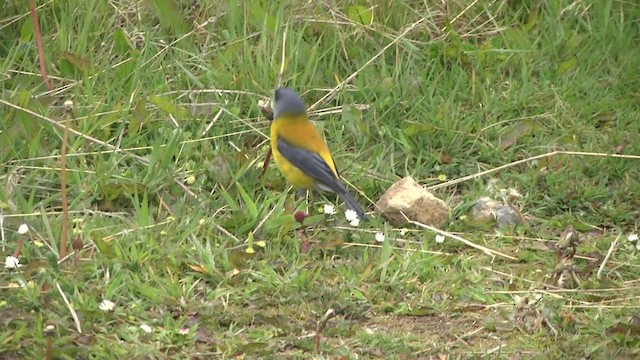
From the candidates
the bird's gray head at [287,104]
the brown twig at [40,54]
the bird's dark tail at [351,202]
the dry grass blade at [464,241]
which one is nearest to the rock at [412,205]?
the dry grass blade at [464,241]

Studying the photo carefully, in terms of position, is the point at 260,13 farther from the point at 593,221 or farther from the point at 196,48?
the point at 593,221

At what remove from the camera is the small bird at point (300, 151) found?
5.90 m

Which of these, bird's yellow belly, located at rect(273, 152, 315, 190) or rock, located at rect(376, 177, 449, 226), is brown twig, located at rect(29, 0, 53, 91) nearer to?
bird's yellow belly, located at rect(273, 152, 315, 190)

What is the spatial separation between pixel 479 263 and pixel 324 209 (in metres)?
0.80

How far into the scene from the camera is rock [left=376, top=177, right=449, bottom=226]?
19.1 ft

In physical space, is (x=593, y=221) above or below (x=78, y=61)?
below

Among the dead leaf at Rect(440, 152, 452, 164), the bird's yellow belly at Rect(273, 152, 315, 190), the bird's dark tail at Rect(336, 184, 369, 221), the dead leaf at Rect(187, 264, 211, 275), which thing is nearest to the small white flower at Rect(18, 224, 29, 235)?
the dead leaf at Rect(187, 264, 211, 275)

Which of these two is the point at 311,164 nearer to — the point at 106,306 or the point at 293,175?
the point at 293,175

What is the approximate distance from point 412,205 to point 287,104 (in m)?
0.92

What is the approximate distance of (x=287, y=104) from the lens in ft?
20.5

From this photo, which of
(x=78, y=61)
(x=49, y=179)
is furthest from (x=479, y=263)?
(x=78, y=61)

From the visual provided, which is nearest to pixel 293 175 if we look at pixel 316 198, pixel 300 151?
pixel 300 151

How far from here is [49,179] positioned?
19.1 ft

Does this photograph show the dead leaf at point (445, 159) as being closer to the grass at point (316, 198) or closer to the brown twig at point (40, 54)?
the grass at point (316, 198)
